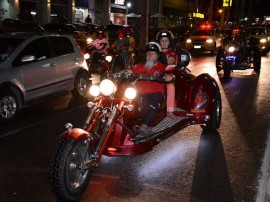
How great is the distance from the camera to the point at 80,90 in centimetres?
984

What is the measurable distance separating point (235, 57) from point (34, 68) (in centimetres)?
882

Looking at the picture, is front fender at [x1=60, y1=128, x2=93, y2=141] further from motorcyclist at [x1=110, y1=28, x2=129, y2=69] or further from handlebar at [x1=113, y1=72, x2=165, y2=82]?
motorcyclist at [x1=110, y1=28, x2=129, y2=69]

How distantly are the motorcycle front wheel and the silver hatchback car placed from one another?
11.3 feet

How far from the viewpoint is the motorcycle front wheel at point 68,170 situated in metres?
3.93

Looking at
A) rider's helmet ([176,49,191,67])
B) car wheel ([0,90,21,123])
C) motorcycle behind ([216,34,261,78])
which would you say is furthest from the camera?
motorcycle behind ([216,34,261,78])

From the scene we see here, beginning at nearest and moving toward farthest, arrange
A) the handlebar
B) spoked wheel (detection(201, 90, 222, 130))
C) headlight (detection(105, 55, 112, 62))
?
the handlebar
spoked wheel (detection(201, 90, 222, 130))
headlight (detection(105, 55, 112, 62))

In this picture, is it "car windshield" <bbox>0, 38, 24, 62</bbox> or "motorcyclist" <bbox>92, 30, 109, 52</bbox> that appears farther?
"motorcyclist" <bbox>92, 30, 109, 52</bbox>

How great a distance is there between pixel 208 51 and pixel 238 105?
18.2 meters

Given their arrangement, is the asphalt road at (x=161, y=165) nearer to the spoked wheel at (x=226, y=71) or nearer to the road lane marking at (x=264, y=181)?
the road lane marking at (x=264, y=181)

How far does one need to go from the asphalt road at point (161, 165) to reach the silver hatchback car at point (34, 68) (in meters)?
0.43

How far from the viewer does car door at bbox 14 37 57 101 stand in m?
7.64

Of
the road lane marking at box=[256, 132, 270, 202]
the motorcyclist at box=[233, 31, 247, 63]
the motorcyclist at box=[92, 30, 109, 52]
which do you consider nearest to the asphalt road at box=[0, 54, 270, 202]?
the road lane marking at box=[256, 132, 270, 202]

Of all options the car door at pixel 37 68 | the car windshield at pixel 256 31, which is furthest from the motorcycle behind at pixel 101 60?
the car windshield at pixel 256 31

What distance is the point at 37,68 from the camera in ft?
26.1
